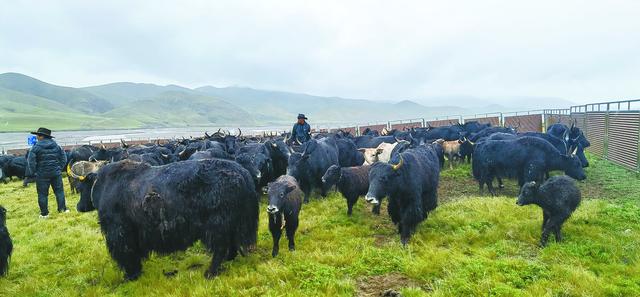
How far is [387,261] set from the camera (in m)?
5.59

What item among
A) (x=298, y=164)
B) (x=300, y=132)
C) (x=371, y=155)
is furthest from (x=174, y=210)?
(x=371, y=155)

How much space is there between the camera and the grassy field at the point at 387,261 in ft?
15.6

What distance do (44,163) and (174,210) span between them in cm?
649

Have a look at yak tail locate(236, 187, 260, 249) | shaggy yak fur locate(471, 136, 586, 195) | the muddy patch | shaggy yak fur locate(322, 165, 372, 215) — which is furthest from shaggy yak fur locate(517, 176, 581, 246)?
yak tail locate(236, 187, 260, 249)

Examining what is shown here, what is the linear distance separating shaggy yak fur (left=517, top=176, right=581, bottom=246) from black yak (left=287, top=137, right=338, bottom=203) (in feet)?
18.2

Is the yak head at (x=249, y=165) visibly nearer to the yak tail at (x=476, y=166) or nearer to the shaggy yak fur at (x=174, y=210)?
the shaggy yak fur at (x=174, y=210)

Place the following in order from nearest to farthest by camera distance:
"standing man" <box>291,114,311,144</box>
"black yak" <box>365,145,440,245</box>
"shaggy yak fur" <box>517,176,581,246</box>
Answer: "shaggy yak fur" <box>517,176,581,246</box>, "black yak" <box>365,145,440,245</box>, "standing man" <box>291,114,311,144</box>

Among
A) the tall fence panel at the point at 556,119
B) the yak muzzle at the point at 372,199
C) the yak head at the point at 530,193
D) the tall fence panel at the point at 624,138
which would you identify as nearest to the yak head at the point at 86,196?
the yak muzzle at the point at 372,199

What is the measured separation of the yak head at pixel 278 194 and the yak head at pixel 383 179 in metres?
1.52

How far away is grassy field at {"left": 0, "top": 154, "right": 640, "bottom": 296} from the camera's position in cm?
476

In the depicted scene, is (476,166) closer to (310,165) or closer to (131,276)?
(310,165)

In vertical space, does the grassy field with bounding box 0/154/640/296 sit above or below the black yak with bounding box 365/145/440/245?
below

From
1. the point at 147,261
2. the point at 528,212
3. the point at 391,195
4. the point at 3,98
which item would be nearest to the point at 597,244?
the point at 528,212

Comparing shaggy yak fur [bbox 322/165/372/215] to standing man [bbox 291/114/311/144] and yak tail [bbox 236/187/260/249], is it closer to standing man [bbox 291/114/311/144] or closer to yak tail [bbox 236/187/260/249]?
yak tail [bbox 236/187/260/249]
